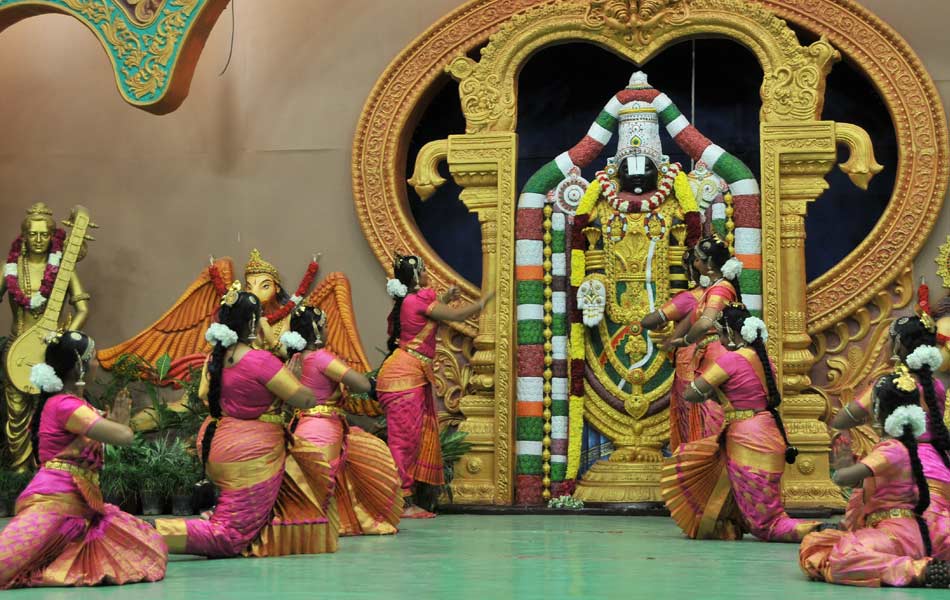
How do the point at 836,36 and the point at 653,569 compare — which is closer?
the point at 653,569

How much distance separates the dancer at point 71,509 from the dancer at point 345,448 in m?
1.91

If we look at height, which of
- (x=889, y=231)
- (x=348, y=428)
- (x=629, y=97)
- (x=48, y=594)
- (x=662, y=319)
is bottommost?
(x=48, y=594)

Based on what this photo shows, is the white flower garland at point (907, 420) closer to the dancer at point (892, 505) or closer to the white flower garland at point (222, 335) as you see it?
the dancer at point (892, 505)

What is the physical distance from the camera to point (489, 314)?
384 inches

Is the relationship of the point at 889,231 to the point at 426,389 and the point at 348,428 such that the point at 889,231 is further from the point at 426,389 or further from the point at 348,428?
the point at 348,428

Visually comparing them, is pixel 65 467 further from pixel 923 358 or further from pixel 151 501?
pixel 151 501

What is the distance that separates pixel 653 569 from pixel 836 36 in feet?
15.2

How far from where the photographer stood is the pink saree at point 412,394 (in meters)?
8.77

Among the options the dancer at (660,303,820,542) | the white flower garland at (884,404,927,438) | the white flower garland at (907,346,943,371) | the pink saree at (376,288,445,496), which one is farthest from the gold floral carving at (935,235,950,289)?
the white flower garland at (884,404,927,438)

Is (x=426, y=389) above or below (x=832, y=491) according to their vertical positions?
above

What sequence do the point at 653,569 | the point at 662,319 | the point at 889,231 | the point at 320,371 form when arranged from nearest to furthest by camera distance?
1. the point at 653,569
2. the point at 320,371
3. the point at 662,319
4. the point at 889,231

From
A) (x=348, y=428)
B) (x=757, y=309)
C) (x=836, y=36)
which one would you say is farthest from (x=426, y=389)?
(x=836, y=36)

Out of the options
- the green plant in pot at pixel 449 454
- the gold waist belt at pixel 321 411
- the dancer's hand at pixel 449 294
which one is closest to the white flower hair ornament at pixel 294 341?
the gold waist belt at pixel 321 411

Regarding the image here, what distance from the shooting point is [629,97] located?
966cm
